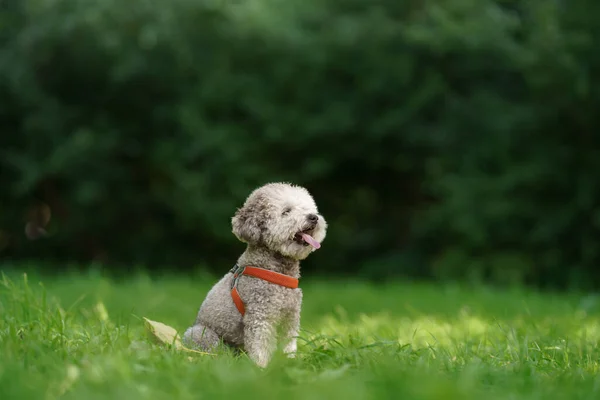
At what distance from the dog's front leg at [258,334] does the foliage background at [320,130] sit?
717 centimetres

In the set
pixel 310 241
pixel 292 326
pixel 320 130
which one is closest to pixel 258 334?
pixel 292 326

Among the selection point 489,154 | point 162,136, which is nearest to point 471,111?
Result: point 489,154

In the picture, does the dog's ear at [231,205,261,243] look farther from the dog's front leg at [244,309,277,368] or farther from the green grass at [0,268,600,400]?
the green grass at [0,268,600,400]

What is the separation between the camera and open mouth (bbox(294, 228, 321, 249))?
323 centimetres

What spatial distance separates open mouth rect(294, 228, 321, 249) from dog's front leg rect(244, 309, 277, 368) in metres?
0.36

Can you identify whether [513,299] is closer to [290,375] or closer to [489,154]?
[489,154]

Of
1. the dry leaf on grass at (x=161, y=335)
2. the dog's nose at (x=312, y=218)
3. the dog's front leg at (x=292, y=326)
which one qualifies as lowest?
the dry leaf on grass at (x=161, y=335)

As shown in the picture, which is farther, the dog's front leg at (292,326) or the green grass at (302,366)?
the dog's front leg at (292,326)

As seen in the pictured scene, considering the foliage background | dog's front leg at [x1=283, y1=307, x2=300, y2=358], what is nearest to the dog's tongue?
dog's front leg at [x1=283, y1=307, x2=300, y2=358]

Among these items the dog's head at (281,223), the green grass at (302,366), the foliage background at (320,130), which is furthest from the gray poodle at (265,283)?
the foliage background at (320,130)

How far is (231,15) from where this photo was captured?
11.2 m

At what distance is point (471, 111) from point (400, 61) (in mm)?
1304

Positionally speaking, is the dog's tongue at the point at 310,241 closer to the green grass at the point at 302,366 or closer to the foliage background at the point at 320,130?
the green grass at the point at 302,366

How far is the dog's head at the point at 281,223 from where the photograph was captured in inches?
127
